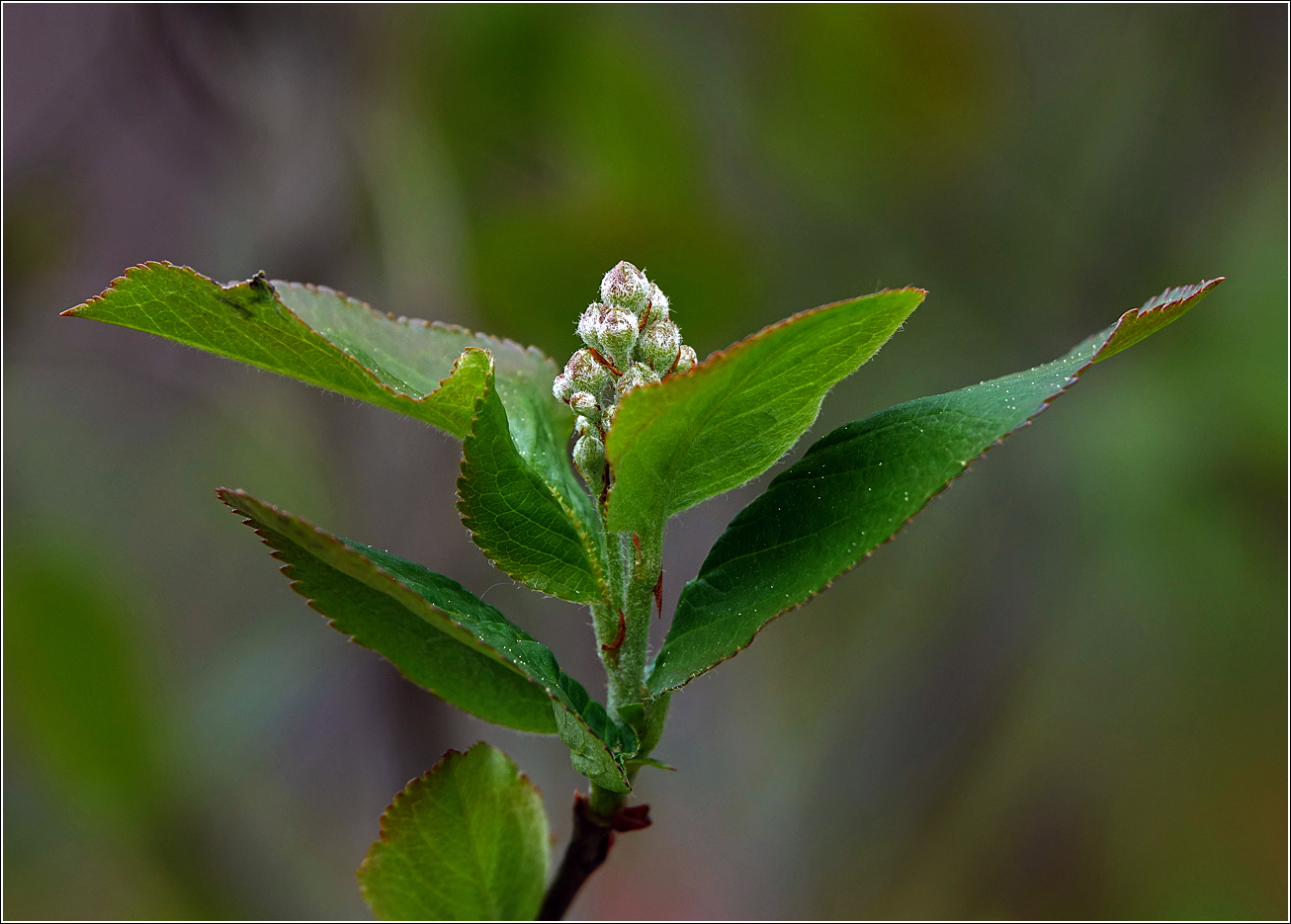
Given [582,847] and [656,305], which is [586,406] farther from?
[582,847]

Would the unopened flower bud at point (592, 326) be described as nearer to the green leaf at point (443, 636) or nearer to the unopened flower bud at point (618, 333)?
the unopened flower bud at point (618, 333)

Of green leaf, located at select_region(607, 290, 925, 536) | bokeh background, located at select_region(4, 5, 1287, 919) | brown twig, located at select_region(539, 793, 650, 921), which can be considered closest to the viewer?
green leaf, located at select_region(607, 290, 925, 536)

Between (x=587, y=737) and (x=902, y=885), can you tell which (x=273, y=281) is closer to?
(x=587, y=737)

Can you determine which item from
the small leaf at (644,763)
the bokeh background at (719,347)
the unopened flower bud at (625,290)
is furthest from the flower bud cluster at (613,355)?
the bokeh background at (719,347)

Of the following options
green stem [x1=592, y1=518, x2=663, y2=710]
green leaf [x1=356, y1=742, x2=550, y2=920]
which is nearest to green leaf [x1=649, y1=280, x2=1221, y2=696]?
green stem [x1=592, y1=518, x2=663, y2=710]

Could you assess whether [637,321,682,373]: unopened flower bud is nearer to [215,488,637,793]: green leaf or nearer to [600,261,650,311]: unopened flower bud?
[600,261,650,311]: unopened flower bud
